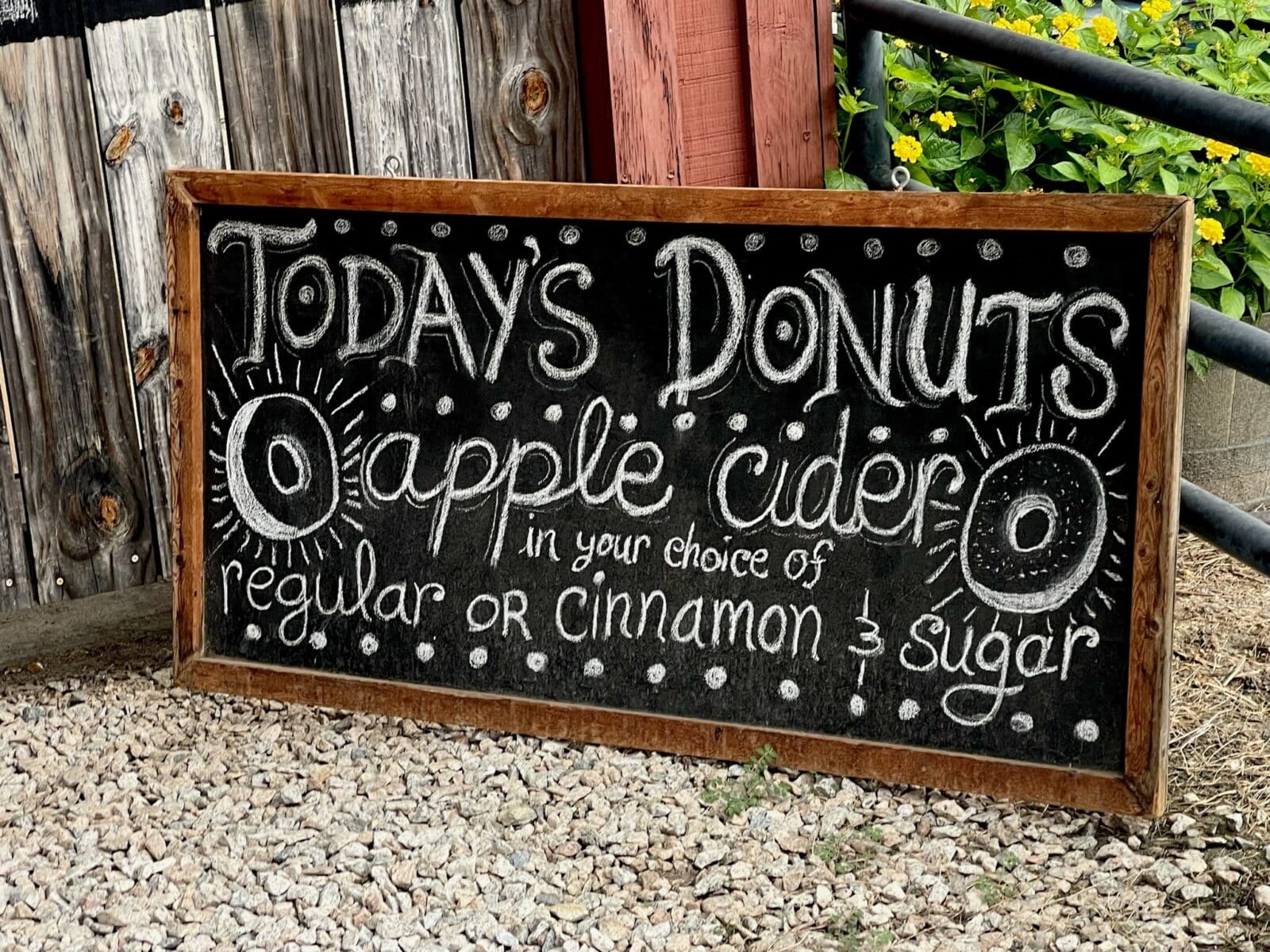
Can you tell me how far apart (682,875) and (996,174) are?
5.65 ft

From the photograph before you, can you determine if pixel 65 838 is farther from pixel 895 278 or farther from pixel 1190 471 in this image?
pixel 1190 471

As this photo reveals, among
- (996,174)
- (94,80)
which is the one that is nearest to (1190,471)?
(996,174)

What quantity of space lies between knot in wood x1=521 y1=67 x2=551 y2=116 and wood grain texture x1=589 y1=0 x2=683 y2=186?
0.48 feet

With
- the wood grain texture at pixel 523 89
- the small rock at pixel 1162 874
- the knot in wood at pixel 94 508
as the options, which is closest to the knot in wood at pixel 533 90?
the wood grain texture at pixel 523 89

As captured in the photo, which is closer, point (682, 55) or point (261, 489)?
point (261, 489)

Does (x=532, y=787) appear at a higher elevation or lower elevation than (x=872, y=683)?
lower

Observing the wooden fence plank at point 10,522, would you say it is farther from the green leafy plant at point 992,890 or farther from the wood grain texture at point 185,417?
the green leafy plant at point 992,890

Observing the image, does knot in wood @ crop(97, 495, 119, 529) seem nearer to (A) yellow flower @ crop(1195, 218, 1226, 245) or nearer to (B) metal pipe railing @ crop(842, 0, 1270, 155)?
(B) metal pipe railing @ crop(842, 0, 1270, 155)

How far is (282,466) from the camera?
7.12 feet

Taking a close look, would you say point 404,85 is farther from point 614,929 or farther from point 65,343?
point 614,929

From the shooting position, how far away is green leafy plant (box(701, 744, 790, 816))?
1.98 m

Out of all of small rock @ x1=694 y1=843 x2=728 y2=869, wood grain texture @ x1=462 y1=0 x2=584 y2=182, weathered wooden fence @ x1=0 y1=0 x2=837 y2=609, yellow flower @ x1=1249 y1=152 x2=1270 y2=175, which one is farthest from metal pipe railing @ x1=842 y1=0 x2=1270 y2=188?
small rock @ x1=694 y1=843 x2=728 y2=869

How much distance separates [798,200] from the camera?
188 centimetres

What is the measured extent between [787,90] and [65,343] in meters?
1.33
